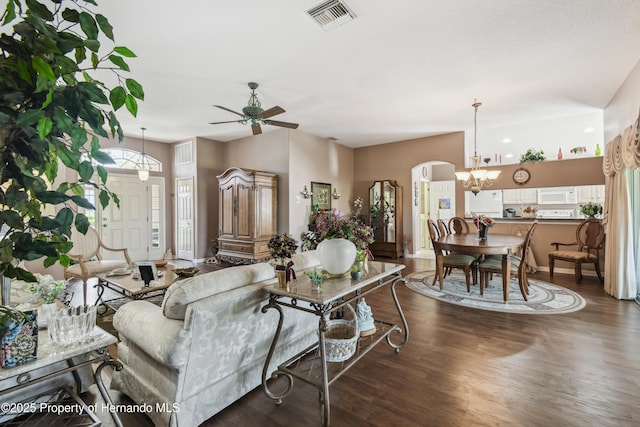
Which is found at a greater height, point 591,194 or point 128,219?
point 591,194

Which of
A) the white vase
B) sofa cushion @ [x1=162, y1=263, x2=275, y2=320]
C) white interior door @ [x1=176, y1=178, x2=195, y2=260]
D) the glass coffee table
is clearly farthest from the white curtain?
white interior door @ [x1=176, y1=178, x2=195, y2=260]

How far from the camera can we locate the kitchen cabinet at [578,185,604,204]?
682 cm

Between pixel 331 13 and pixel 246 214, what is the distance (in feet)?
13.7

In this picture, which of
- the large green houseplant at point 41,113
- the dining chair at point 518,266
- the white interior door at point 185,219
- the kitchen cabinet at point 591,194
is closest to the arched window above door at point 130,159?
the white interior door at point 185,219

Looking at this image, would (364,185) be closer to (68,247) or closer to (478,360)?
(478,360)

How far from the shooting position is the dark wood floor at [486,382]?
5.98ft

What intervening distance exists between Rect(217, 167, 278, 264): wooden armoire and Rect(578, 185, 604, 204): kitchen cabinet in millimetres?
7154

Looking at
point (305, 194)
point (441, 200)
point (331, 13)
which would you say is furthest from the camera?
point (441, 200)

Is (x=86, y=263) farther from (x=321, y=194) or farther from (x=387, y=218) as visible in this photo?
(x=387, y=218)

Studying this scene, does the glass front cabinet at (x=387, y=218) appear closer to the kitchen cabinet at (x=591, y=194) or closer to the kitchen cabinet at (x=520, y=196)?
the kitchen cabinet at (x=520, y=196)

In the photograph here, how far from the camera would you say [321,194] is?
279 inches

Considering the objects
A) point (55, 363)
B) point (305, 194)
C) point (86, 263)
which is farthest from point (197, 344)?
point (305, 194)

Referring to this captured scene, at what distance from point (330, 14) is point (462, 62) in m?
1.74

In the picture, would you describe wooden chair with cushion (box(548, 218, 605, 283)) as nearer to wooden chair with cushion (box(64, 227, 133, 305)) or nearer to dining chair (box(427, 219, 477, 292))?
dining chair (box(427, 219, 477, 292))
